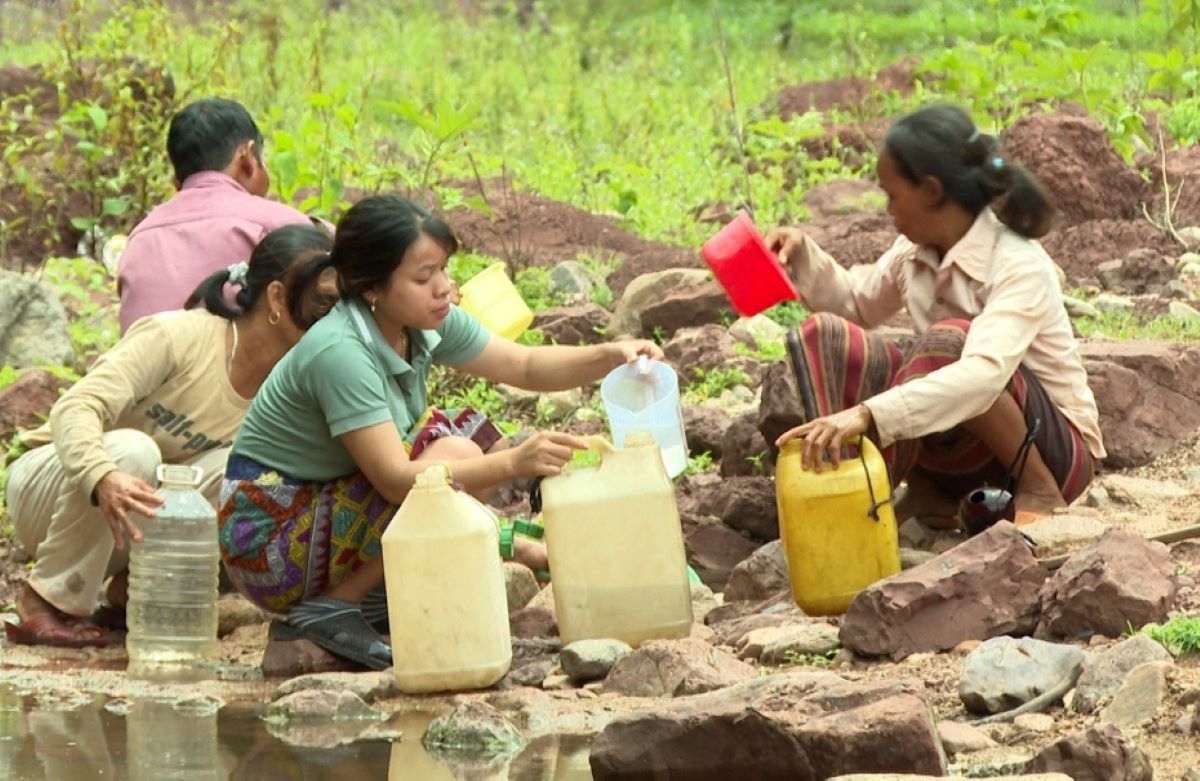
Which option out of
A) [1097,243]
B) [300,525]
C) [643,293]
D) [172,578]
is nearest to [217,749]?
[300,525]

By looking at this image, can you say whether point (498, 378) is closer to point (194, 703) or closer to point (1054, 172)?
point (194, 703)

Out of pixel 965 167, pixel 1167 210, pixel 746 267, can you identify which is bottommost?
pixel 1167 210

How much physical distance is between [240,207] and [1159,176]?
4.06 meters

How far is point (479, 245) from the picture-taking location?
306 inches

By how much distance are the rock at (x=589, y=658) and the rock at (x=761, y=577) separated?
0.72m

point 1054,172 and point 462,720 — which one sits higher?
point 1054,172

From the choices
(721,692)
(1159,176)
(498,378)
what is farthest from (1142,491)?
(1159,176)

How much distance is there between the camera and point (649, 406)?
4.36m

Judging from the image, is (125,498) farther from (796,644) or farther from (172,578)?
(796,644)

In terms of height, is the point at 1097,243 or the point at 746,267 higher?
the point at 746,267

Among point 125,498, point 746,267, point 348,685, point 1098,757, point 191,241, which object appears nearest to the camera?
point 1098,757

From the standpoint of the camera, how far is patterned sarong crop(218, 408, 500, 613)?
4.32 m

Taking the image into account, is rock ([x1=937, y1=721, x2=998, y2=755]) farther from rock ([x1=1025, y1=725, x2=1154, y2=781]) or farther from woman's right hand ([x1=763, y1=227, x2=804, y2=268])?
woman's right hand ([x1=763, y1=227, x2=804, y2=268])

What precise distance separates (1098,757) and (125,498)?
230cm
